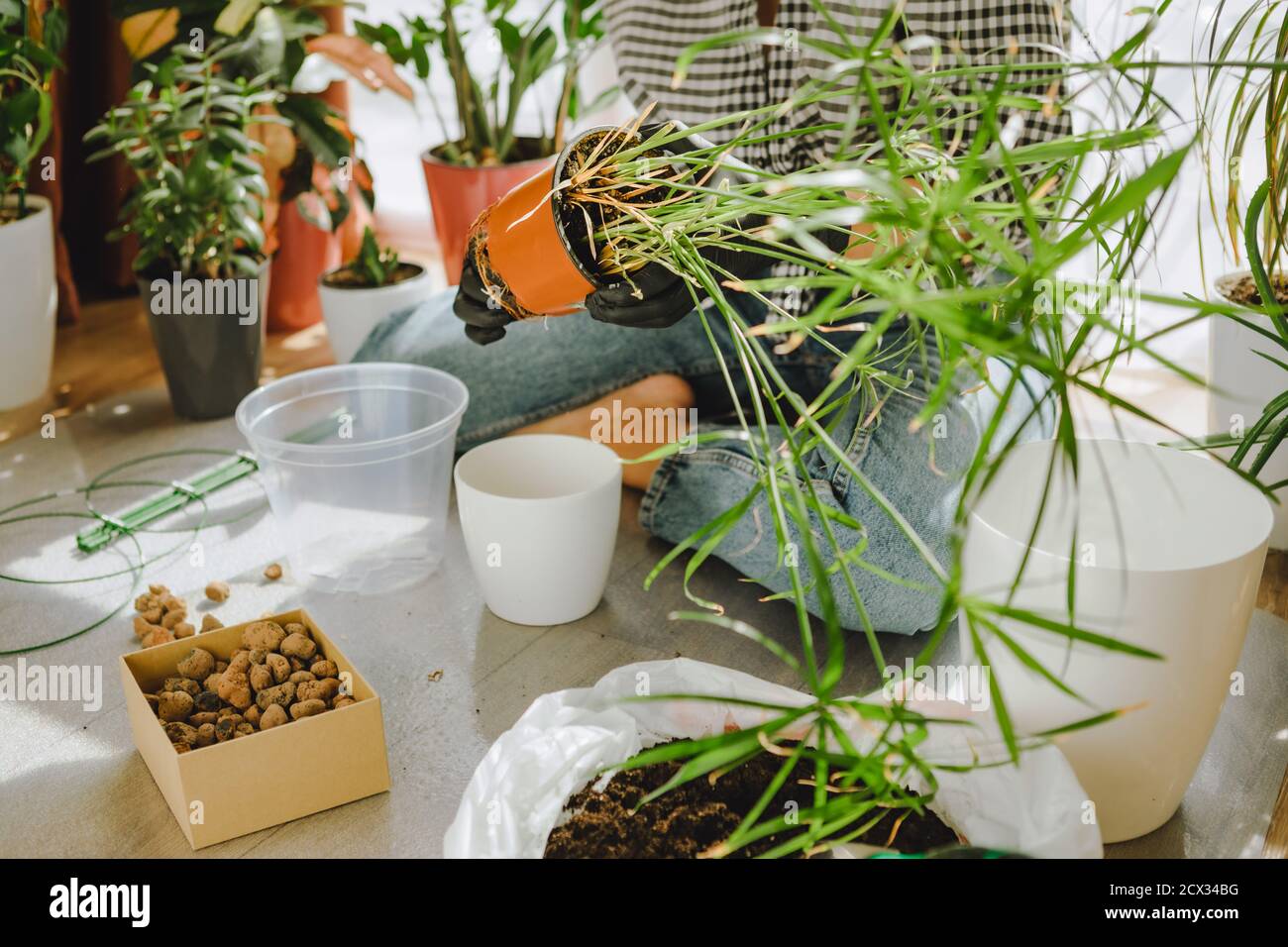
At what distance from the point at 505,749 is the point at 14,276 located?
118 centimetres

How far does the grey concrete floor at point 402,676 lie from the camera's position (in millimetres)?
943

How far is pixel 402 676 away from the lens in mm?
1143

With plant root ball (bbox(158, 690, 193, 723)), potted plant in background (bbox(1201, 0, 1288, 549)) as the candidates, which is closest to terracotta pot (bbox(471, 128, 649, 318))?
plant root ball (bbox(158, 690, 193, 723))

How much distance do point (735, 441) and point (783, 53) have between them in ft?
1.65

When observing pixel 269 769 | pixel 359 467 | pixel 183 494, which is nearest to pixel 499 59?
pixel 183 494

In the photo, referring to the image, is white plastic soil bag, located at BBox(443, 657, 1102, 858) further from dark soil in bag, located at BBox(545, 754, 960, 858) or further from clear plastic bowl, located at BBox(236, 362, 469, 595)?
clear plastic bowl, located at BBox(236, 362, 469, 595)

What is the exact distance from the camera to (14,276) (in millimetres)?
1636

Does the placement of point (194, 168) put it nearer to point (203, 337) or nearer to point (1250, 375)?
point (203, 337)

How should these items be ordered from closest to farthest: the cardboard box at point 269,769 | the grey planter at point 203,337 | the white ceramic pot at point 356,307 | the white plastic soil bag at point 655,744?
the white plastic soil bag at point 655,744
the cardboard box at point 269,769
the grey planter at point 203,337
the white ceramic pot at point 356,307

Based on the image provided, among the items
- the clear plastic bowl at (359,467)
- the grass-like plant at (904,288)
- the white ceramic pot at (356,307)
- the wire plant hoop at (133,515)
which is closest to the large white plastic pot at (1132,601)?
the grass-like plant at (904,288)

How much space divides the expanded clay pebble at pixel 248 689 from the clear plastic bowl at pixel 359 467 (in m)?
0.20

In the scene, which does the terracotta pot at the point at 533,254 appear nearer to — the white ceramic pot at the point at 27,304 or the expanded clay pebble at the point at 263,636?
the expanded clay pebble at the point at 263,636
